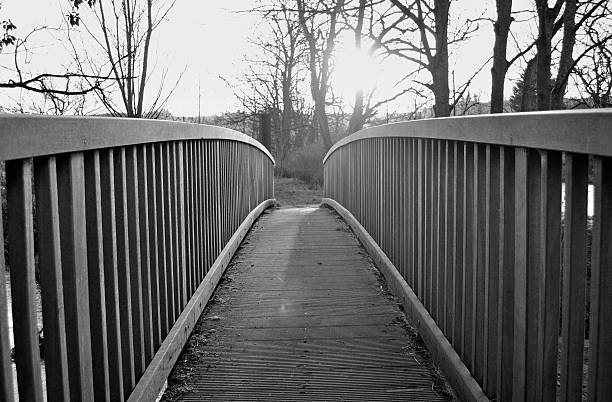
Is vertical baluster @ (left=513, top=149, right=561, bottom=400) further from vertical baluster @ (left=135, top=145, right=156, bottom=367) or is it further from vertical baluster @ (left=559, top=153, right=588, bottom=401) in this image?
Result: vertical baluster @ (left=135, top=145, right=156, bottom=367)

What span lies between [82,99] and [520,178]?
9305mm

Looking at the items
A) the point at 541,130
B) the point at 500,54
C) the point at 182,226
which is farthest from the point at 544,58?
the point at 541,130

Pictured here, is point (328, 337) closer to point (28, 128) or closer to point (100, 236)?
point (100, 236)

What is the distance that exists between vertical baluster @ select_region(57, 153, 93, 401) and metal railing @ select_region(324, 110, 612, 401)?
49.9 inches

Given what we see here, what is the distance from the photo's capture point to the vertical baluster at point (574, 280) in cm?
186

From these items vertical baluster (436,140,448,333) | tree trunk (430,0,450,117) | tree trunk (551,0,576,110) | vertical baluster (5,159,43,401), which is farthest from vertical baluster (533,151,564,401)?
tree trunk (430,0,450,117)

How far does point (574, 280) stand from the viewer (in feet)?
6.19

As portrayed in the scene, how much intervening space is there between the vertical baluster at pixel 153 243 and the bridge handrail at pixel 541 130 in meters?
1.24

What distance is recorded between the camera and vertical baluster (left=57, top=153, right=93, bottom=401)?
6.70 feet

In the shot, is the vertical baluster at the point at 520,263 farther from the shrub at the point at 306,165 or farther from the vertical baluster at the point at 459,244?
the shrub at the point at 306,165

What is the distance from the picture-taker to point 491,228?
263 centimetres

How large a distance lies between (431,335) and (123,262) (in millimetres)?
1543

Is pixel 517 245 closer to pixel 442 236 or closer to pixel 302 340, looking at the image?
pixel 442 236

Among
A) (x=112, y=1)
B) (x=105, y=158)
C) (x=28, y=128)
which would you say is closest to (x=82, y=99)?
(x=112, y=1)
